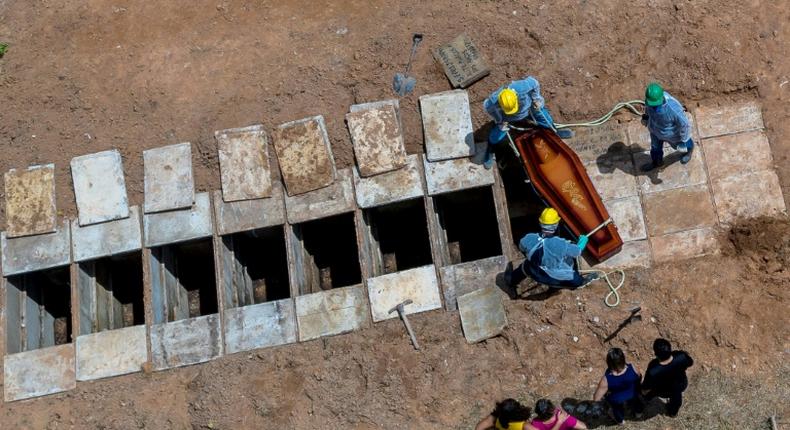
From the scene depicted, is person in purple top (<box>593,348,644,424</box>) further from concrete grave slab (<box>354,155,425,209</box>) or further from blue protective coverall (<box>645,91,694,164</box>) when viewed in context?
concrete grave slab (<box>354,155,425,209</box>)

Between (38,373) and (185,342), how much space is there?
2.01 m

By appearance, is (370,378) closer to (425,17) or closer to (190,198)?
(190,198)

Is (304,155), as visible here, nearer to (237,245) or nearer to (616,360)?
(237,245)

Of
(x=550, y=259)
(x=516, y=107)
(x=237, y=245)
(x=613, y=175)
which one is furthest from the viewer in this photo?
(x=237, y=245)

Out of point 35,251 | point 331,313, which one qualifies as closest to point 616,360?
point 331,313

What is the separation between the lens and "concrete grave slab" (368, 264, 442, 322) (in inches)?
326

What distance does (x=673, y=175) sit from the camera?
8531mm

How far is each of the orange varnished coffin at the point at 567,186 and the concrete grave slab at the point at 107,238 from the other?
207 inches

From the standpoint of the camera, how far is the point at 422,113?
871cm

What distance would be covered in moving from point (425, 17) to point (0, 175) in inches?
251

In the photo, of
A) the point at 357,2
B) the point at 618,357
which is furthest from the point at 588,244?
the point at 357,2

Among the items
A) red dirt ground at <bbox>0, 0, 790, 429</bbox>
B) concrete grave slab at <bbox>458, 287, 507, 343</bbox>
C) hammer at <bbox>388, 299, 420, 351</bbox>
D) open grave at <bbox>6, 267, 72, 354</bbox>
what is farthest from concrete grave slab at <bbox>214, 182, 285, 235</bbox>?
concrete grave slab at <bbox>458, 287, 507, 343</bbox>

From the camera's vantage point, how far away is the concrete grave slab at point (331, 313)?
27.2 ft

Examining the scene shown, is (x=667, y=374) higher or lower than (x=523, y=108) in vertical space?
lower
